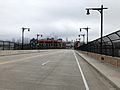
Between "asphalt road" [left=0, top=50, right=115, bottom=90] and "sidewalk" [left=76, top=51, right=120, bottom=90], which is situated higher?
"sidewalk" [left=76, top=51, right=120, bottom=90]

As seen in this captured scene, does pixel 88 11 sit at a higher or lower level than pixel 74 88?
higher

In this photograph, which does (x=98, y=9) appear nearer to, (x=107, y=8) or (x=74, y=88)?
(x=107, y=8)

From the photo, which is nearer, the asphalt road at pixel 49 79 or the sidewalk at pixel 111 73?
the asphalt road at pixel 49 79

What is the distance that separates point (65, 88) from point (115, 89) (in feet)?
6.94

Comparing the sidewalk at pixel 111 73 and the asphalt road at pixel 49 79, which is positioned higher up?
the sidewalk at pixel 111 73

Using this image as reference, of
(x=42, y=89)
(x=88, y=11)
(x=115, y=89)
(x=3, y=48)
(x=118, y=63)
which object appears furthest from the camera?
(x=3, y=48)

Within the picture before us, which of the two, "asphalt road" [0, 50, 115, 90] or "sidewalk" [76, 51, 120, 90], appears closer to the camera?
"asphalt road" [0, 50, 115, 90]

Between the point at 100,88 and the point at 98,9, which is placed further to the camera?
the point at 98,9

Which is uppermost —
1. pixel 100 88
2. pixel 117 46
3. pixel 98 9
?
pixel 98 9

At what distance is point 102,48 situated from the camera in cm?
3222

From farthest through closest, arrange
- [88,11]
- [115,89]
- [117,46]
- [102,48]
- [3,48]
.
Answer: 1. [3,48]
2. [88,11]
3. [102,48]
4. [117,46]
5. [115,89]

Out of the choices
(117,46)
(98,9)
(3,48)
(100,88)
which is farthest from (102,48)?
(3,48)

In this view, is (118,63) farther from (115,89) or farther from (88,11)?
(88,11)

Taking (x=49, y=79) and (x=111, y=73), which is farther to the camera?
(x=111, y=73)
